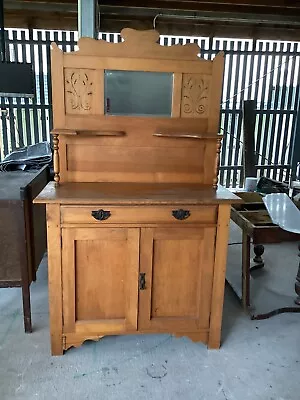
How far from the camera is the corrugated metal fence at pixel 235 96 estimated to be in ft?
15.2

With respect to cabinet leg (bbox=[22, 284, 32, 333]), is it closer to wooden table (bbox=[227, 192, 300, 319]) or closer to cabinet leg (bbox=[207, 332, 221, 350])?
cabinet leg (bbox=[207, 332, 221, 350])

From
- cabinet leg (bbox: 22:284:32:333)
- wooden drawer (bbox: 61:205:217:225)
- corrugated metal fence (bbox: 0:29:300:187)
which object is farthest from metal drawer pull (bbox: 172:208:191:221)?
corrugated metal fence (bbox: 0:29:300:187)

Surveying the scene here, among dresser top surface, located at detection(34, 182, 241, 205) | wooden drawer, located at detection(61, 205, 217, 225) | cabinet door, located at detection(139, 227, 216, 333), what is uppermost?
dresser top surface, located at detection(34, 182, 241, 205)

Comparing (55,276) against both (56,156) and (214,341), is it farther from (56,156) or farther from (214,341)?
(214,341)

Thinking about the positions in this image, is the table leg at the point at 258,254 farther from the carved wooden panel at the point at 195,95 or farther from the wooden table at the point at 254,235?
the carved wooden panel at the point at 195,95

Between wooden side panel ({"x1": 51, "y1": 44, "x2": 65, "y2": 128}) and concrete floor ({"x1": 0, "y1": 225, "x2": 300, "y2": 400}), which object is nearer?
concrete floor ({"x1": 0, "y1": 225, "x2": 300, "y2": 400})

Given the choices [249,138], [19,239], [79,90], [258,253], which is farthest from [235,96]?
[19,239]

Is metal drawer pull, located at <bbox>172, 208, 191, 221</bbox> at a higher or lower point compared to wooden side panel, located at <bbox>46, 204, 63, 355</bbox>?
higher

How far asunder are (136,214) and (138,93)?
725mm

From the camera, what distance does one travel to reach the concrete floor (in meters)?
1.67

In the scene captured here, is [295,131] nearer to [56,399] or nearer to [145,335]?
[145,335]

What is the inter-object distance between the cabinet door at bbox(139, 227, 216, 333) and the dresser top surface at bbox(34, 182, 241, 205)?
0.16 meters

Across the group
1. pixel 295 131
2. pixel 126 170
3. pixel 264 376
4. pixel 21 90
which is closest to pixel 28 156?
pixel 21 90

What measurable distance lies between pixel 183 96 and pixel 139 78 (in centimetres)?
27
